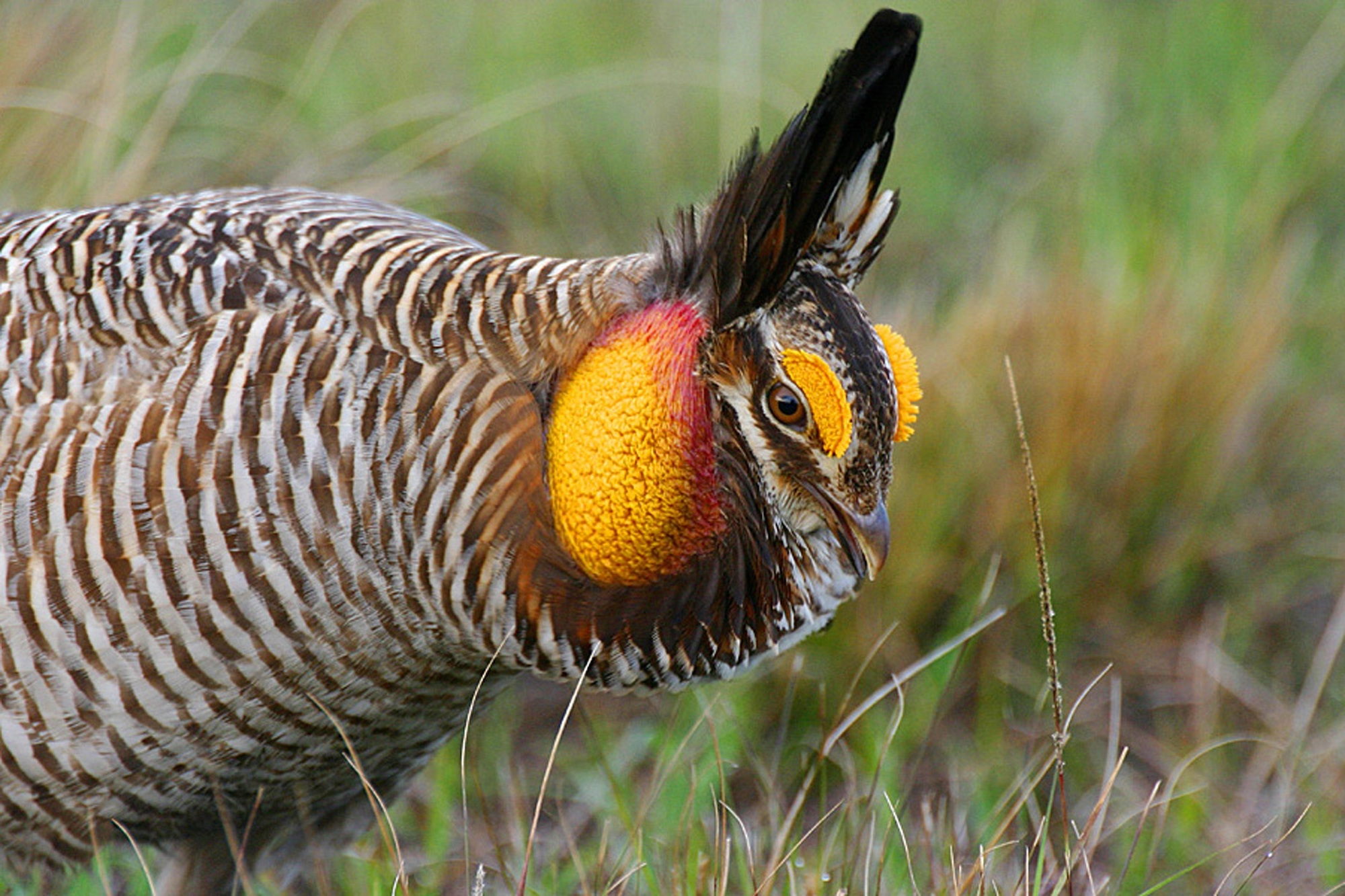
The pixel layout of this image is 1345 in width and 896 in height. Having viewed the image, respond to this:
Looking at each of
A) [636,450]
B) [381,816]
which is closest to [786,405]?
[636,450]

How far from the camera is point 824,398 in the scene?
6.32 ft

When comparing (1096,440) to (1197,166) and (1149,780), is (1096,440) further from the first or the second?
(1197,166)

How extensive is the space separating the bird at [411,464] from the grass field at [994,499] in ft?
0.85

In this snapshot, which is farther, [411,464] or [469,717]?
[469,717]

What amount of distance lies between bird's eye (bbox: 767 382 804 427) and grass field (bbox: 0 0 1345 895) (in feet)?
1.45

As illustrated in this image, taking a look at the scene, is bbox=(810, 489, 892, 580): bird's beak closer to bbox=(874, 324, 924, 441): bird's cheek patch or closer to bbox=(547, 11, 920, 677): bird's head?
bbox=(547, 11, 920, 677): bird's head

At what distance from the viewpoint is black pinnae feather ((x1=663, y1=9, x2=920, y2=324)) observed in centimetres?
202

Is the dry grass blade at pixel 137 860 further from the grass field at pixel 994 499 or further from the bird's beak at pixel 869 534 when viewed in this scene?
the bird's beak at pixel 869 534

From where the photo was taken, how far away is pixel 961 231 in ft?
15.4

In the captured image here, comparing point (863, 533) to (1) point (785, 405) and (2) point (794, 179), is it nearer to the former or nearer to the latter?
(1) point (785, 405)

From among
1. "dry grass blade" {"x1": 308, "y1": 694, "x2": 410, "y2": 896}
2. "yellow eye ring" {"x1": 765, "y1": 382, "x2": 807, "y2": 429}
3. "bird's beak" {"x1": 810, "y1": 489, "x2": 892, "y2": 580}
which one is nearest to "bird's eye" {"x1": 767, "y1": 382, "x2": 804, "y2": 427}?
"yellow eye ring" {"x1": 765, "y1": 382, "x2": 807, "y2": 429}

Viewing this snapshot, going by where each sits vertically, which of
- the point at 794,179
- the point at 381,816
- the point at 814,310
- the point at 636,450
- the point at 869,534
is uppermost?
the point at 794,179

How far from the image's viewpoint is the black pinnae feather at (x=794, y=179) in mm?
2016

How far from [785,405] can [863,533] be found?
196 millimetres
